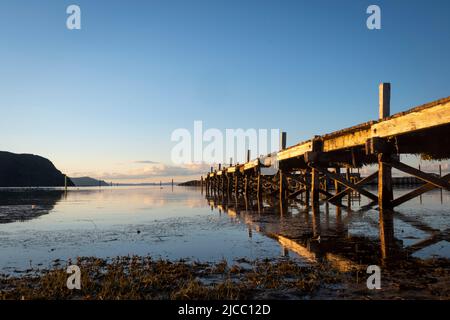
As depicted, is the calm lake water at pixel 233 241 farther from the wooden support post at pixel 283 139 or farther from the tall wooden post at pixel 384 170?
the wooden support post at pixel 283 139

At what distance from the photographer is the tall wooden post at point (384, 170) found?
38.2ft

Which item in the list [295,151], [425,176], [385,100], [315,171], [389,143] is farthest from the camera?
[295,151]

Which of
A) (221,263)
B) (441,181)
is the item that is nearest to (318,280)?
(221,263)

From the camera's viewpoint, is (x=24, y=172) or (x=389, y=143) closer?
(x=389, y=143)

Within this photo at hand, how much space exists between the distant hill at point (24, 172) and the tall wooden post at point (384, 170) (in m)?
186

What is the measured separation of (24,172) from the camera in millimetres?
178750

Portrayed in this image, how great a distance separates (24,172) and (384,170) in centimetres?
19434

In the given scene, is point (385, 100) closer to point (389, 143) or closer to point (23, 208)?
point (389, 143)

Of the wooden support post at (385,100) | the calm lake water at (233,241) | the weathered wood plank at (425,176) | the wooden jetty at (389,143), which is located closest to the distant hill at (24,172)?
the wooden jetty at (389,143)

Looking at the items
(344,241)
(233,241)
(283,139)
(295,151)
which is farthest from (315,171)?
(233,241)

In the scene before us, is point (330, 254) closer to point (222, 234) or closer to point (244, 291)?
point (244, 291)

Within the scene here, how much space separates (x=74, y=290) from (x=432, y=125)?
810cm

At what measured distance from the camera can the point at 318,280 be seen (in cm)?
451
